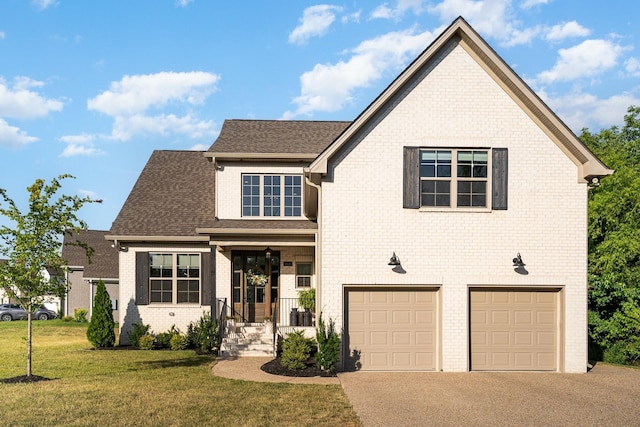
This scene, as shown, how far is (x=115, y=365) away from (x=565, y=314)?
11701 millimetres

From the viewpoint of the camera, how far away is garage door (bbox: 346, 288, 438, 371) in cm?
1428

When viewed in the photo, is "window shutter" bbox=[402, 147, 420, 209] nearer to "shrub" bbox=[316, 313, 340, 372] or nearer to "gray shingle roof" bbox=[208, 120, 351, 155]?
"shrub" bbox=[316, 313, 340, 372]

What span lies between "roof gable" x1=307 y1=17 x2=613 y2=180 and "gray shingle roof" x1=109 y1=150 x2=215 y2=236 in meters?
7.30

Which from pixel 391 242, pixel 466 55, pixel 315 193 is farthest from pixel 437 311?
pixel 466 55

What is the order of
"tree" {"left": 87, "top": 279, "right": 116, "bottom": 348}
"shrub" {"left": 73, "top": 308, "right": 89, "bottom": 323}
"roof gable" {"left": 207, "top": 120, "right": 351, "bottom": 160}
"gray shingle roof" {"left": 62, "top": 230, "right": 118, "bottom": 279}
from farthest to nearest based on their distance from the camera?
1. "gray shingle roof" {"left": 62, "top": 230, "right": 118, "bottom": 279}
2. "shrub" {"left": 73, "top": 308, "right": 89, "bottom": 323}
3. "roof gable" {"left": 207, "top": 120, "right": 351, "bottom": 160}
4. "tree" {"left": 87, "top": 279, "right": 116, "bottom": 348}

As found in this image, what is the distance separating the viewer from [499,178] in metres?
14.5

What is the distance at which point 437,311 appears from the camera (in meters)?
14.4

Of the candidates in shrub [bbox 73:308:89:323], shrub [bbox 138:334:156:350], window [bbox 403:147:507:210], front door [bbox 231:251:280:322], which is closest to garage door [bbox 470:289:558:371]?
window [bbox 403:147:507:210]

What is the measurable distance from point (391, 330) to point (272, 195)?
761 centimetres

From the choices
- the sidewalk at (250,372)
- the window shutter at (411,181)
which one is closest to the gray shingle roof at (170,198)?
the sidewalk at (250,372)

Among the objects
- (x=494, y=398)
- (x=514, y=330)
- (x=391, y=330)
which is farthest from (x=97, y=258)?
(x=494, y=398)

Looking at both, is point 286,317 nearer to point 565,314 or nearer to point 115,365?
point 115,365

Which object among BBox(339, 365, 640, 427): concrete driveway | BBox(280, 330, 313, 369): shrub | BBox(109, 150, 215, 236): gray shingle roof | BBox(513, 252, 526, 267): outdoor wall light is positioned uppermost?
BBox(109, 150, 215, 236): gray shingle roof

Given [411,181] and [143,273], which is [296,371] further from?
[143,273]
